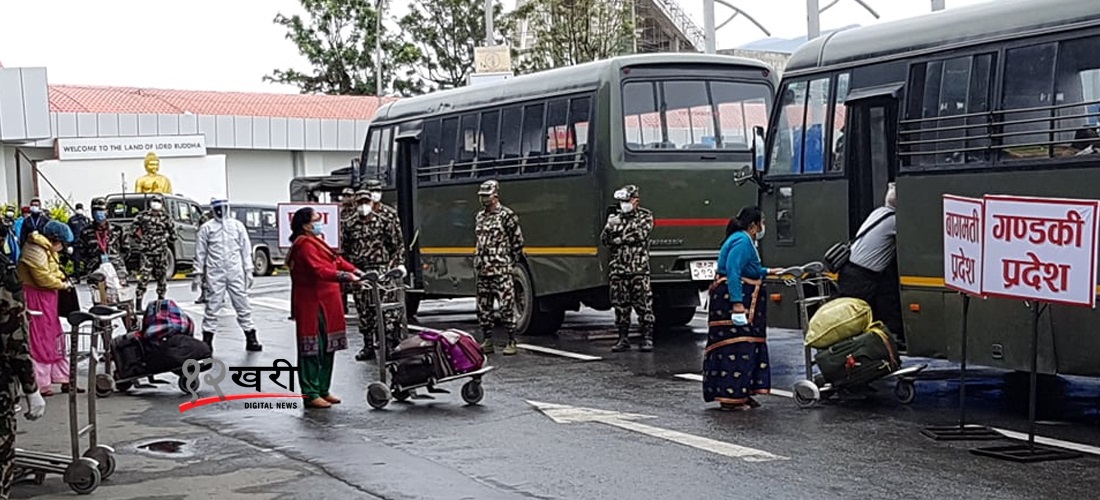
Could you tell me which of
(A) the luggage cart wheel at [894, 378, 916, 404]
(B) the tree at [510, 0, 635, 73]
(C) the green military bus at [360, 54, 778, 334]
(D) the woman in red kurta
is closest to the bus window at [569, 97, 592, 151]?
(C) the green military bus at [360, 54, 778, 334]

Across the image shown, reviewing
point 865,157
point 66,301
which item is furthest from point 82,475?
point 865,157

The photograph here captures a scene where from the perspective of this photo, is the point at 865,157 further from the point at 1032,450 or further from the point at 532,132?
the point at 532,132

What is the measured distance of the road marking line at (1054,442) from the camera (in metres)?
9.18

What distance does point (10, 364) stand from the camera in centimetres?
698

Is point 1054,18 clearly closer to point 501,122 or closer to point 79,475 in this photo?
point 79,475

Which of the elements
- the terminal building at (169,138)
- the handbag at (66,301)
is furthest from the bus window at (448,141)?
the terminal building at (169,138)

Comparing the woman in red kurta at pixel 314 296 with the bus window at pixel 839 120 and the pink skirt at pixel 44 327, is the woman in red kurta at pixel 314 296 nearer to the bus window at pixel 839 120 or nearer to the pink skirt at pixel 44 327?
the pink skirt at pixel 44 327

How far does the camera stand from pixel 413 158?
20656mm

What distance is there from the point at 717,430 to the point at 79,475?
13.8 feet

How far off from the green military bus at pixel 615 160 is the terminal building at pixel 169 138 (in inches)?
902

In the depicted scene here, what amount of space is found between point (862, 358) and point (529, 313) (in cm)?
683

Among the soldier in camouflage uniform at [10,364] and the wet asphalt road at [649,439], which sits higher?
the soldier in camouflage uniform at [10,364]

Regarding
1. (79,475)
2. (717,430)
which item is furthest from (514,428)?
(79,475)

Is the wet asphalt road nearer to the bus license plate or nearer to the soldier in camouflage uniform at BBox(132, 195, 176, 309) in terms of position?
the bus license plate
